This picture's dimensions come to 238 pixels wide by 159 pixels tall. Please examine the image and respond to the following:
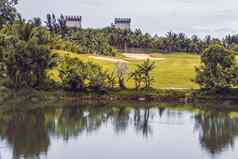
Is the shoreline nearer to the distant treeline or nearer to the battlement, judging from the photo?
the distant treeline

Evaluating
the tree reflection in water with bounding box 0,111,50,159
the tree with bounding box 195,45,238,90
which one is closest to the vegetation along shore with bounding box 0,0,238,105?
the tree with bounding box 195,45,238,90

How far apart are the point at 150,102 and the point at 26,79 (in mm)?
18106

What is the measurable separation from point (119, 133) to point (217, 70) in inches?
1223

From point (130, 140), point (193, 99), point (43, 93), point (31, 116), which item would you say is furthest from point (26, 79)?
point (130, 140)

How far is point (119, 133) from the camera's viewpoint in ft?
177

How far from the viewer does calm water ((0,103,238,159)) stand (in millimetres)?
44094

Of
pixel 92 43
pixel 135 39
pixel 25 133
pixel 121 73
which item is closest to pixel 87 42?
pixel 92 43

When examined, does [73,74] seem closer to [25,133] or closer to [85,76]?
[85,76]

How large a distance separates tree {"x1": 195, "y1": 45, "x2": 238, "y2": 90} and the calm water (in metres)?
6.34

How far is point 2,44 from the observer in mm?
80938

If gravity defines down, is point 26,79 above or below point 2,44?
below

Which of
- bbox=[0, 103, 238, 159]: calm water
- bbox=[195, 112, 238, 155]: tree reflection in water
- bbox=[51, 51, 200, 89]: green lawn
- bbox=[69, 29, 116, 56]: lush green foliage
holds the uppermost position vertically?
bbox=[69, 29, 116, 56]: lush green foliage

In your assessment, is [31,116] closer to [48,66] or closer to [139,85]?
[48,66]

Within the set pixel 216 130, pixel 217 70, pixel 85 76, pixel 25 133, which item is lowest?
pixel 216 130
